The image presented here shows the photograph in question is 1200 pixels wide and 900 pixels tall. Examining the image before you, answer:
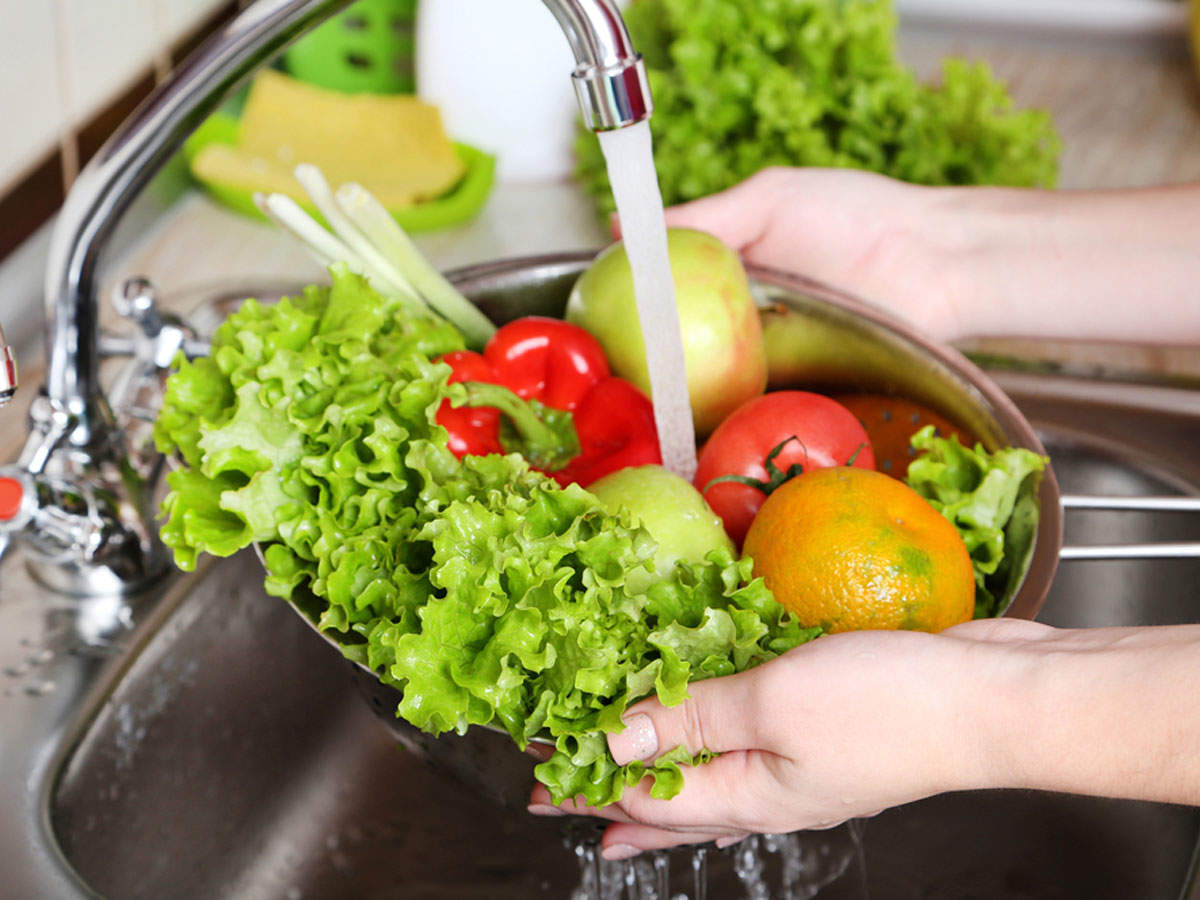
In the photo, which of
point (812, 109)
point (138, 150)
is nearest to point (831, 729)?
point (138, 150)

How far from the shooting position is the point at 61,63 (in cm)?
107

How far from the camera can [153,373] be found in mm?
861

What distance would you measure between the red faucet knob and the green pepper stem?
28 cm

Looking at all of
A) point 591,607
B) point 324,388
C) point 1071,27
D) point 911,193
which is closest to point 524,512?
point 591,607

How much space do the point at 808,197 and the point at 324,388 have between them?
0.49 meters

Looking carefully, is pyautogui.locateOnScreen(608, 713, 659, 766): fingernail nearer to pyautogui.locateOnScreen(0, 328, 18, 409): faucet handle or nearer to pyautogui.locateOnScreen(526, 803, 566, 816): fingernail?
pyautogui.locateOnScreen(526, 803, 566, 816): fingernail

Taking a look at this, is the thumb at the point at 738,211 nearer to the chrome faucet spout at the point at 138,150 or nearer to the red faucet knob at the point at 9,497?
the chrome faucet spout at the point at 138,150

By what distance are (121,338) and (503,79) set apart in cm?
63

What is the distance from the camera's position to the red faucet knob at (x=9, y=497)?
2.51 ft

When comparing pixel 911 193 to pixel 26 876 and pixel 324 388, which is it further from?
pixel 26 876

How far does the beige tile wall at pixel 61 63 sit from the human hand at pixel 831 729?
30.3 inches

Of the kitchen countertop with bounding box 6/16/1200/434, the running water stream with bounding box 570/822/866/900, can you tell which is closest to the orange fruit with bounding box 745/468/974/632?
the running water stream with bounding box 570/822/866/900

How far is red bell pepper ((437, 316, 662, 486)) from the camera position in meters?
0.81

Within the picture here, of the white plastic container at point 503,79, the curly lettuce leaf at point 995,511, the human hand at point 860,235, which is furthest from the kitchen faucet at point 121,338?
the white plastic container at point 503,79
